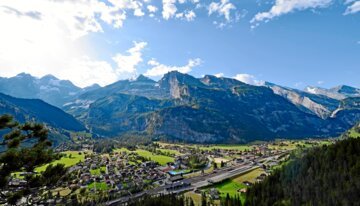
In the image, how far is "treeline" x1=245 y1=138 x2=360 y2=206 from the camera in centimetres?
8156

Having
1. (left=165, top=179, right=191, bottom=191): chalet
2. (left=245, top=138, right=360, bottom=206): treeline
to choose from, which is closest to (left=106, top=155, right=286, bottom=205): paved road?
(left=165, top=179, right=191, bottom=191): chalet

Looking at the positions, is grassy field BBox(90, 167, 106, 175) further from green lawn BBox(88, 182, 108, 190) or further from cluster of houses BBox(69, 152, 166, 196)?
green lawn BBox(88, 182, 108, 190)

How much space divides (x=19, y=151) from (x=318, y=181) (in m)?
98.0

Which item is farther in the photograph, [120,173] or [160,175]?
[160,175]

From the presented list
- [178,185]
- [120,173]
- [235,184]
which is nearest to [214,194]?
[235,184]

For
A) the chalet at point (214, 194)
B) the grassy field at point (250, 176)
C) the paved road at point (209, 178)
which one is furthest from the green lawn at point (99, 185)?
the grassy field at point (250, 176)

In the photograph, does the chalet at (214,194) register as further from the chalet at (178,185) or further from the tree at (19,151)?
the tree at (19,151)

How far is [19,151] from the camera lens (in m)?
16.2

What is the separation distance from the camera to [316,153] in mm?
114000

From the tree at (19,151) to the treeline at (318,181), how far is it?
83.5m

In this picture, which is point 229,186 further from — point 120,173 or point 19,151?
point 19,151

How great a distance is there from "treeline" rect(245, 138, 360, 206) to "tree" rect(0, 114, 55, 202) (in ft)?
274

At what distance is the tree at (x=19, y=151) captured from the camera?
50.1 ft

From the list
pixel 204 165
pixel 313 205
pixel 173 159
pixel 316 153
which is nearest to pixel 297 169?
pixel 316 153
